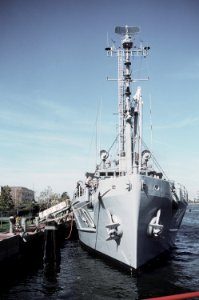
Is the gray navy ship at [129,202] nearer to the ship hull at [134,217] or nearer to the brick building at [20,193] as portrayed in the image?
the ship hull at [134,217]

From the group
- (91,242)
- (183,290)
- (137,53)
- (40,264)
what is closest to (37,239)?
(40,264)

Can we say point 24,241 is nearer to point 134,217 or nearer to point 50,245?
point 50,245

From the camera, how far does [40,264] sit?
2017 cm

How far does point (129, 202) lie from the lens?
15508mm

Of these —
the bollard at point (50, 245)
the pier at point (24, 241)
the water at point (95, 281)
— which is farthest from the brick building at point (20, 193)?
the water at point (95, 281)

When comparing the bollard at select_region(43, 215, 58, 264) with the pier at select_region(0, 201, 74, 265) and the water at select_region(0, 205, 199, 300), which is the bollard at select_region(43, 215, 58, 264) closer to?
the pier at select_region(0, 201, 74, 265)

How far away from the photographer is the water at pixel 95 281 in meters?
13.3

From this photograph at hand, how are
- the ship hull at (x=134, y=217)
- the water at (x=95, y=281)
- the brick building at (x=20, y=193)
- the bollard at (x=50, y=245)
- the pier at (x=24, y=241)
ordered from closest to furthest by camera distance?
the water at (x=95, y=281) < the ship hull at (x=134, y=217) < the pier at (x=24, y=241) < the bollard at (x=50, y=245) < the brick building at (x=20, y=193)

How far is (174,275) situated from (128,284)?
3186mm

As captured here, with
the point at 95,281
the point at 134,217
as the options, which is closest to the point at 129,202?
the point at 134,217

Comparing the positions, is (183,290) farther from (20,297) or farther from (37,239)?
(37,239)

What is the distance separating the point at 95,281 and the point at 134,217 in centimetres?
349

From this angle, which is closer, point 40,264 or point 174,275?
point 174,275

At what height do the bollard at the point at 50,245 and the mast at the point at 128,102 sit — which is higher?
the mast at the point at 128,102
